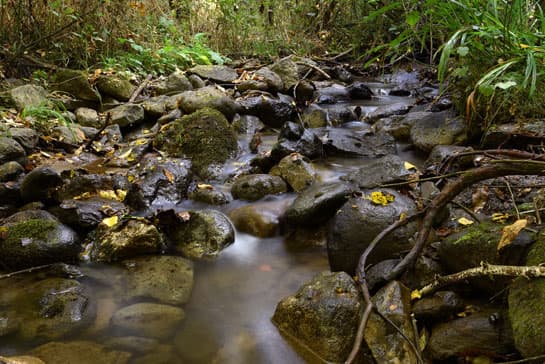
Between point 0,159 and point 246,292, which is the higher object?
point 0,159

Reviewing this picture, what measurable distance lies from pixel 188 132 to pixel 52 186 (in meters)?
1.69

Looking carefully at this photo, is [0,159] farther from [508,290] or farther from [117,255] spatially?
[508,290]

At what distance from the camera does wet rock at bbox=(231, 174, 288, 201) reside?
4082 millimetres

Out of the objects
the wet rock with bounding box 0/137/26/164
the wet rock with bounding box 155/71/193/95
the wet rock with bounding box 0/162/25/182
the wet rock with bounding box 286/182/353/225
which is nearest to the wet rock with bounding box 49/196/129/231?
the wet rock with bounding box 0/162/25/182

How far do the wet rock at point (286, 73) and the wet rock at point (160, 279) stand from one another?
15.3 ft

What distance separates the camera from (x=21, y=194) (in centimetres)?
363

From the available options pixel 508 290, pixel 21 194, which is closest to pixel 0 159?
pixel 21 194

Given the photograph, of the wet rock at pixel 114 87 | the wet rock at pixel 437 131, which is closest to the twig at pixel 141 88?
the wet rock at pixel 114 87

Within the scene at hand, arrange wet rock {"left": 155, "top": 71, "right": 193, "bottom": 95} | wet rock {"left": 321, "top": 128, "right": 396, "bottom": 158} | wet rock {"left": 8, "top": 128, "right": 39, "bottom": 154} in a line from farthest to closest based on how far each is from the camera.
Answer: wet rock {"left": 155, "top": 71, "right": 193, "bottom": 95} < wet rock {"left": 321, "top": 128, "right": 396, "bottom": 158} < wet rock {"left": 8, "top": 128, "right": 39, "bottom": 154}

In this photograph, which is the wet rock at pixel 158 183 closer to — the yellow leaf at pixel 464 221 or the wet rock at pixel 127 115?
the wet rock at pixel 127 115

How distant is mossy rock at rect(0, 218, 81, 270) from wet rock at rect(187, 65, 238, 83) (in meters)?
4.61

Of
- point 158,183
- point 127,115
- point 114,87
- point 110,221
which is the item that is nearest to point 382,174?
point 158,183

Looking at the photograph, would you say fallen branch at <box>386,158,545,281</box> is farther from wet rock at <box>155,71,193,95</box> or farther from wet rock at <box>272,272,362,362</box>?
wet rock at <box>155,71,193,95</box>

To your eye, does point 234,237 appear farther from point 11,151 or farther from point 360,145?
point 11,151
